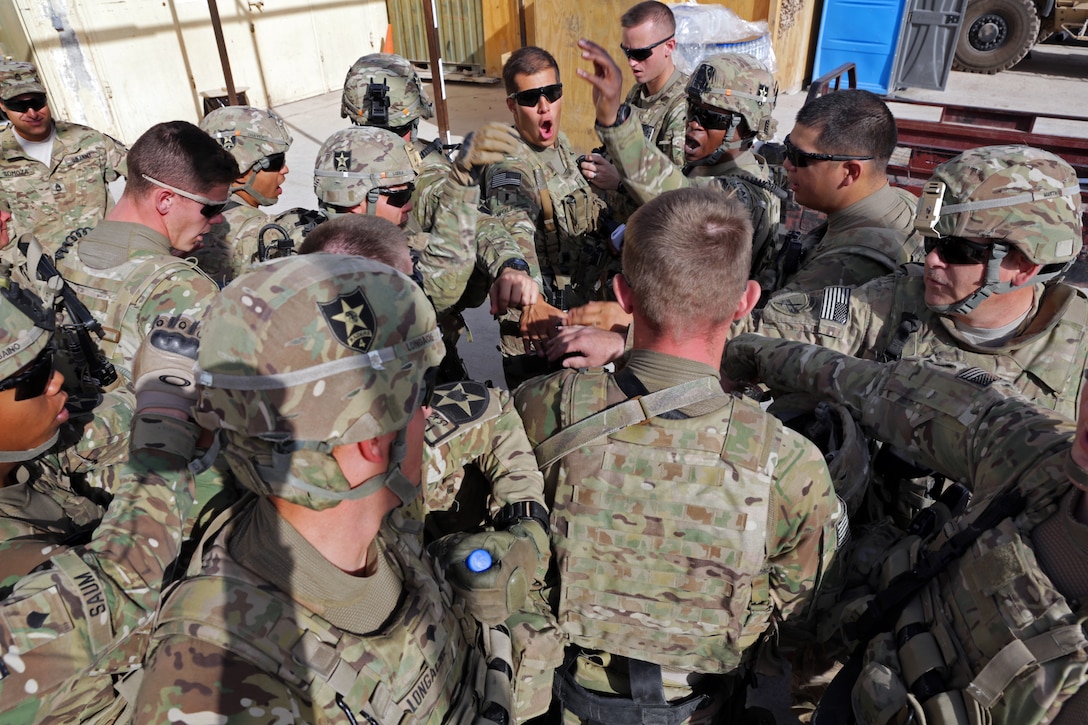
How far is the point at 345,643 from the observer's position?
147 cm

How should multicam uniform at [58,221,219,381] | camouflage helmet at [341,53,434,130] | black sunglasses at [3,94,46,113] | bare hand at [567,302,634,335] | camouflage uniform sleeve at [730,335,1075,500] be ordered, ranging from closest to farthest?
camouflage uniform sleeve at [730,335,1075,500] → multicam uniform at [58,221,219,381] → bare hand at [567,302,634,335] → camouflage helmet at [341,53,434,130] → black sunglasses at [3,94,46,113]

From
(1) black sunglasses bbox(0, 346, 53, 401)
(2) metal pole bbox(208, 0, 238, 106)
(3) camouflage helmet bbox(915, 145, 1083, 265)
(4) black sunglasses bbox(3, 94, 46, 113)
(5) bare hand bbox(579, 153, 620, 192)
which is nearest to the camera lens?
(1) black sunglasses bbox(0, 346, 53, 401)

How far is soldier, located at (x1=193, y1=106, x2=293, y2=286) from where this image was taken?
14.0ft

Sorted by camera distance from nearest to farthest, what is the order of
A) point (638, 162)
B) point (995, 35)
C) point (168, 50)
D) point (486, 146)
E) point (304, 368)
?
point (304, 368) < point (486, 146) < point (638, 162) < point (168, 50) < point (995, 35)

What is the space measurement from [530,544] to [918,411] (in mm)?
1274

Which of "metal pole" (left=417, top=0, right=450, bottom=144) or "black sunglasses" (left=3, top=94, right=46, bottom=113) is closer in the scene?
"black sunglasses" (left=3, top=94, right=46, bottom=113)

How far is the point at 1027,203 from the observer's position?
236cm

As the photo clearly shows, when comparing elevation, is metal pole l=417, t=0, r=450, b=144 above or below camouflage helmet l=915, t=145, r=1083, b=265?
below

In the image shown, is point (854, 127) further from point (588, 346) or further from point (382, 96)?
point (382, 96)

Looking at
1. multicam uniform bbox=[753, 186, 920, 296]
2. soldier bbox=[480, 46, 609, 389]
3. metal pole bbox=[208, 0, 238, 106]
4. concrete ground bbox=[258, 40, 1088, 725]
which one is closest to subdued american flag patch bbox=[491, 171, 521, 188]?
soldier bbox=[480, 46, 609, 389]

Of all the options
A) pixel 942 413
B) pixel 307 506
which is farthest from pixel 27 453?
pixel 942 413

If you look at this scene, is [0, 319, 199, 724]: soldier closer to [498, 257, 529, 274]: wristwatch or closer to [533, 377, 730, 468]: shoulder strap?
[533, 377, 730, 468]: shoulder strap

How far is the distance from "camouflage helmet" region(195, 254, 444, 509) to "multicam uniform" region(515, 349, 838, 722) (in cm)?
74

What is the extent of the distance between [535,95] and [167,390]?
3.19 m
